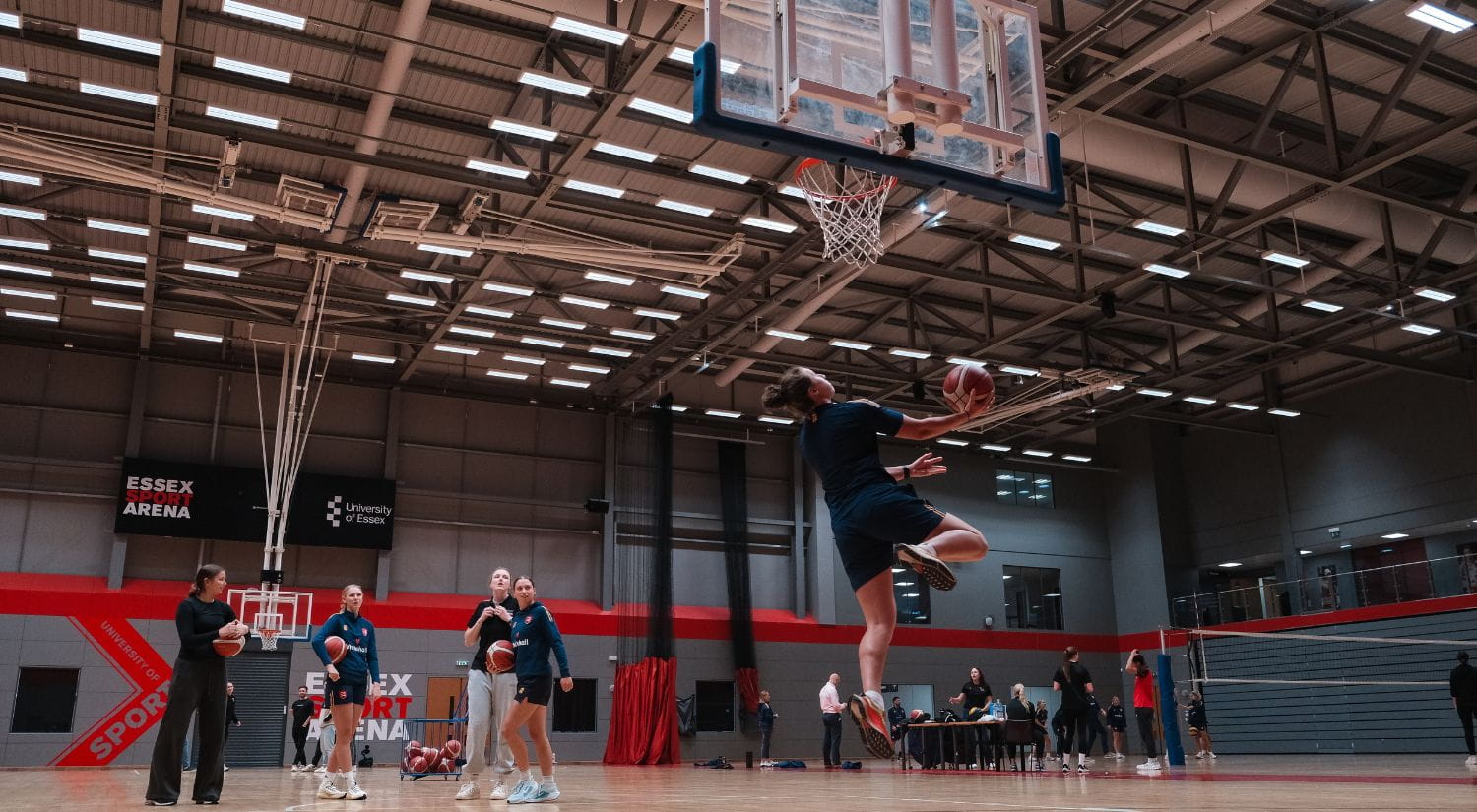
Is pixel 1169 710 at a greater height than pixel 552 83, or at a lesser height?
lesser

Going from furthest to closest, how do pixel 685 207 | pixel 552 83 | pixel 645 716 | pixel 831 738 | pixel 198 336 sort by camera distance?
pixel 645 716
pixel 198 336
pixel 831 738
pixel 685 207
pixel 552 83

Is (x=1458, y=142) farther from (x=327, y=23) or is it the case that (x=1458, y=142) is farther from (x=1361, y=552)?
(x=327, y=23)

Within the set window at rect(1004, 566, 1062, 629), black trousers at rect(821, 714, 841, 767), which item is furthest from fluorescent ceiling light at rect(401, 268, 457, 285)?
window at rect(1004, 566, 1062, 629)

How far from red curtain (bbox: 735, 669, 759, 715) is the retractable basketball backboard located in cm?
2075

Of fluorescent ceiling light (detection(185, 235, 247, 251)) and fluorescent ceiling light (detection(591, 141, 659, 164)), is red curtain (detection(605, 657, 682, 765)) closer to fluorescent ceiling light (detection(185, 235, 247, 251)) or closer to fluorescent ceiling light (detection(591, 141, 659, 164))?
fluorescent ceiling light (detection(185, 235, 247, 251))

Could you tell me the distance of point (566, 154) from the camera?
16.9 meters

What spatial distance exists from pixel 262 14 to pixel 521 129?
3.75 meters

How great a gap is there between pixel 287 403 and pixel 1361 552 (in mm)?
28118

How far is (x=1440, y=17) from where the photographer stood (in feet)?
44.9

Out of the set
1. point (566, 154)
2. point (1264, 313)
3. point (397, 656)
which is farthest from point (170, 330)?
point (1264, 313)

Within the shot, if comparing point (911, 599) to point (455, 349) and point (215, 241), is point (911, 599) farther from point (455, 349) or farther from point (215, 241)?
point (215, 241)

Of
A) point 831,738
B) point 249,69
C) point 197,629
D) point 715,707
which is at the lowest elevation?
point 831,738

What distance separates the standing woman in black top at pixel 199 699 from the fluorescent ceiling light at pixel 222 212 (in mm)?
10387

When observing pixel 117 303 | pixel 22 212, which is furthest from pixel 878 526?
pixel 117 303
